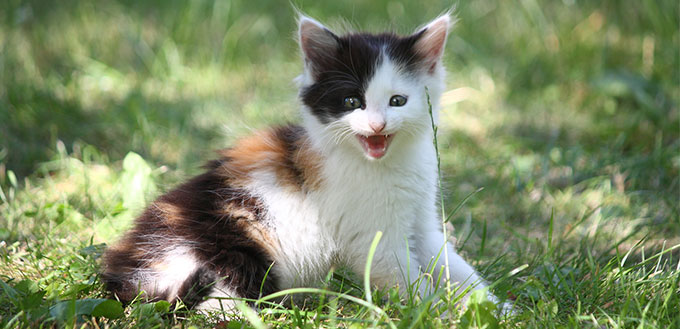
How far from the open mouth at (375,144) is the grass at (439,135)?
1.60 feet

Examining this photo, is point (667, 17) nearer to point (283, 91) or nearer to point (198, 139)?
point (283, 91)

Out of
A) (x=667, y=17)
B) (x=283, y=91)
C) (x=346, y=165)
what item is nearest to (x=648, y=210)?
(x=346, y=165)

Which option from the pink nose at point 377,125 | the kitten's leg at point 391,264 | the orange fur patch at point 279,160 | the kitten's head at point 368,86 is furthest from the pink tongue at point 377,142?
the kitten's leg at point 391,264

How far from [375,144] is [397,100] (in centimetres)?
20

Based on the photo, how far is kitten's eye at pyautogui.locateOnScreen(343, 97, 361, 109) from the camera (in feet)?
7.77

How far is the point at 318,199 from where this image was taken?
2.46 metres

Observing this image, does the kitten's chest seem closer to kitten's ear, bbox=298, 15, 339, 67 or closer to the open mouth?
the open mouth

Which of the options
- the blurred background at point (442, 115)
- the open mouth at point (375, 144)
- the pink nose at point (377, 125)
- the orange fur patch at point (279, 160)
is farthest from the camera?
the blurred background at point (442, 115)

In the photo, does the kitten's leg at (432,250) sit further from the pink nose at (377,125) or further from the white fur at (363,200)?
the pink nose at (377,125)

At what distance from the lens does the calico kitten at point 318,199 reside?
234cm

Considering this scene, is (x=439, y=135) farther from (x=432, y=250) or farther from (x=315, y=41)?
(x=315, y=41)

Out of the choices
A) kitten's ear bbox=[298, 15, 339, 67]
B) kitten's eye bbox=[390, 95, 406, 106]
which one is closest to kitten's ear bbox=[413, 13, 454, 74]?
kitten's eye bbox=[390, 95, 406, 106]

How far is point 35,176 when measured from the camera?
12.6ft

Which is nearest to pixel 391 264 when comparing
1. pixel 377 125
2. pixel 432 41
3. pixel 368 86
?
pixel 377 125
